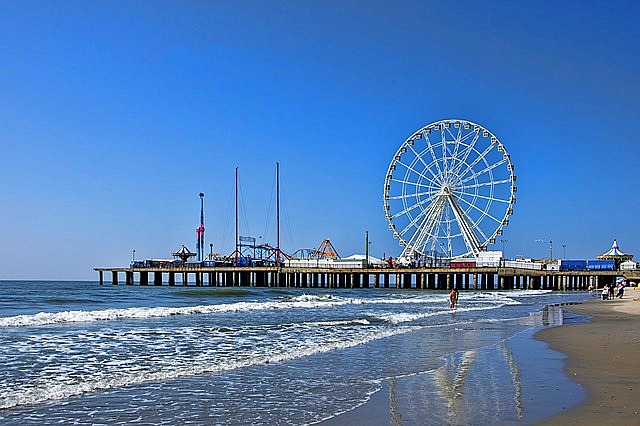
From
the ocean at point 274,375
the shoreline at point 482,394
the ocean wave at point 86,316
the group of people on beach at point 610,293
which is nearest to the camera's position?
the shoreline at point 482,394

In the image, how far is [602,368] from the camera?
9.75 meters

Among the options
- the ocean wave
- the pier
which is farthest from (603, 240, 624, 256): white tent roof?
the ocean wave

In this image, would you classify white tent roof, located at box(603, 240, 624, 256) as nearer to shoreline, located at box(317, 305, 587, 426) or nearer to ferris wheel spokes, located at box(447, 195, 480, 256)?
ferris wheel spokes, located at box(447, 195, 480, 256)

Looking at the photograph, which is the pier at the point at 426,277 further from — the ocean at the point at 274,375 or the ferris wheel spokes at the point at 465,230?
the ocean at the point at 274,375

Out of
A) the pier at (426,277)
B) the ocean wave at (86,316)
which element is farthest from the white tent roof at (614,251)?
the ocean wave at (86,316)

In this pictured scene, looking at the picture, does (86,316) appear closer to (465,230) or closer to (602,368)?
(602,368)

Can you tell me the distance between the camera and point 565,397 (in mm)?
7480

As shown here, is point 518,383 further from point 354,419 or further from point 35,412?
point 35,412

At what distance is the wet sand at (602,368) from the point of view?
6.43 meters

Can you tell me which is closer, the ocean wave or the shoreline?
the shoreline

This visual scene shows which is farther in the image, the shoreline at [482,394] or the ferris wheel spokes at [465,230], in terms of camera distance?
the ferris wheel spokes at [465,230]

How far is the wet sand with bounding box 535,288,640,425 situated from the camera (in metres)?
6.43

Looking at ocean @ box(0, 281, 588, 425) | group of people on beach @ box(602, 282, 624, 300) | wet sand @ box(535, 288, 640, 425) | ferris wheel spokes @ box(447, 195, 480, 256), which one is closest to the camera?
wet sand @ box(535, 288, 640, 425)

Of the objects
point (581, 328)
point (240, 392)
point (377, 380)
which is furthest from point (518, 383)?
point (581, 328)
